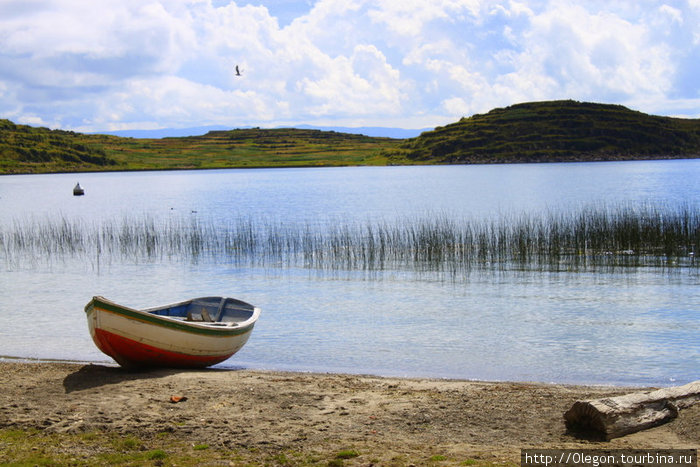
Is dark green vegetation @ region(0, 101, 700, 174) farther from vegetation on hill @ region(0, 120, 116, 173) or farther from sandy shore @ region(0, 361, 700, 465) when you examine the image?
sandy shore @ region(0, 361, 700, 465)

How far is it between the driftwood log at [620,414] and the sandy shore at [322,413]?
0.11 m

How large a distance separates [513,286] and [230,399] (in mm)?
12820

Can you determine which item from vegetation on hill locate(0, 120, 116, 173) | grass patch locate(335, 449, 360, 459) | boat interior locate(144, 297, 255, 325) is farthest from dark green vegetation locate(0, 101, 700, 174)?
grass patch locate(335, 449, 360, 459)

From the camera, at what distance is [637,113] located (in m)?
152

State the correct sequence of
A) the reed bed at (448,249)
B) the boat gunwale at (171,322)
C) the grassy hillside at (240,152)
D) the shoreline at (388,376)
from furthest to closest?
the grassy hillside at (240,152), the reed bed at (448,249), the shoreline at (388,376), the boat gunwale at (171,322)

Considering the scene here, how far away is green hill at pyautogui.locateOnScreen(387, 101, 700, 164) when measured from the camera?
137375 millimetres

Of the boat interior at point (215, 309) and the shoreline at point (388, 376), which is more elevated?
the boat interior at point (215, 309)

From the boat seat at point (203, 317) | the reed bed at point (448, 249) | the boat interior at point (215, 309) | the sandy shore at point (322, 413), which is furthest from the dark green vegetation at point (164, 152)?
the sandy shore at point (322, 413)

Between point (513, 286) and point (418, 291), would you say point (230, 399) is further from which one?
point (513, 286)

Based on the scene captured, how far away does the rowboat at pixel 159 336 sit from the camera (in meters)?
10.5

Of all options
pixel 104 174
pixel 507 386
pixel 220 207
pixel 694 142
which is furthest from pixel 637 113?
pixel 507 386

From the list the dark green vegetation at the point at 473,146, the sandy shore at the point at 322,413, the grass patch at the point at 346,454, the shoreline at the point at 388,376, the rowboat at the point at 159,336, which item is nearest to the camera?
the grass patch at the point at 346,454

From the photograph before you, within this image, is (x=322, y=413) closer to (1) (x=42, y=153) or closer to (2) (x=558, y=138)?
(1) (x=42, y=153)

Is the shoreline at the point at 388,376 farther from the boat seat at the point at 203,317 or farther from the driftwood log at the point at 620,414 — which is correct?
the driftwood log at the point at 620,414
